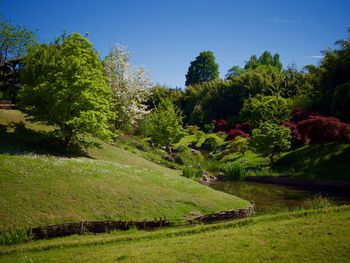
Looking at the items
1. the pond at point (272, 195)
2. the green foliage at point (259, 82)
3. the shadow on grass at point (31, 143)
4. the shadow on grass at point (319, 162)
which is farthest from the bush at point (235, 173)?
the green foliage at point (259, 82)

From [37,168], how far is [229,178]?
25.7 meters

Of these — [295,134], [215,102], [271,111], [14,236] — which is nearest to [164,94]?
[215,102]

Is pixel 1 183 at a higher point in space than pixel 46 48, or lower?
lower

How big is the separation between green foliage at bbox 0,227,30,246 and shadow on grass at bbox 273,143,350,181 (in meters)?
34.4

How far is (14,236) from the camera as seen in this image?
17.1m

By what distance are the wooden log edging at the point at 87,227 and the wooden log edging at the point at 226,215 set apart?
2589mm

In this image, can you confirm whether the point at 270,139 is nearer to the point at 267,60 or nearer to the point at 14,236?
the point at 14,236

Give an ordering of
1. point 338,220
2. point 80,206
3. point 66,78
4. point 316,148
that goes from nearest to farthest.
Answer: point 338,220
point 80,206
point 66,78
point 316,148

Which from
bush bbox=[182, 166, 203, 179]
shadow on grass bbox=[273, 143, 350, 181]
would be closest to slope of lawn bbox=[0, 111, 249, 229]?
bush bbox=[182, 166, 203, 179]

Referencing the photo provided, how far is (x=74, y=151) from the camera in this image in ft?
107

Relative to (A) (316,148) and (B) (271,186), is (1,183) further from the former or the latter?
(A) (316,148)

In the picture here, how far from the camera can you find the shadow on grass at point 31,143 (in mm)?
28973

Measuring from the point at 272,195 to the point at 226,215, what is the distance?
36.6 feet

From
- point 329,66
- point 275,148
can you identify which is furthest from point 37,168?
point 329,66
